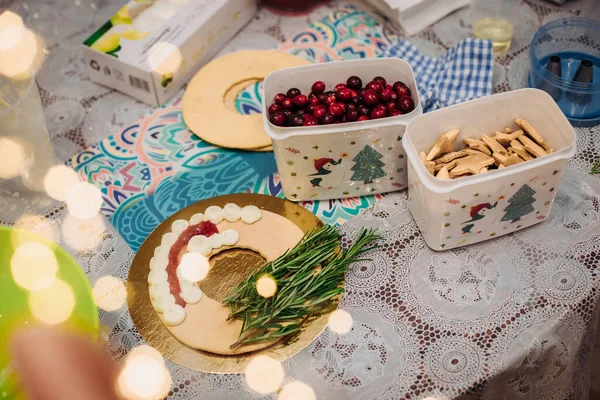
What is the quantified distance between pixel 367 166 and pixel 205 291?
304 mm

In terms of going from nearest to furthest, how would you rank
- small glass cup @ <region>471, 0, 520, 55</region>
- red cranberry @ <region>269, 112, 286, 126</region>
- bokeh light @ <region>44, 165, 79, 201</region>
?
red cranberry @ <region>269, 112, 286, 126</region>, bokeh light @ <region>44, 165, 79, 201</region>, small glass cup @ <region>471, 0, 520, 55</region>

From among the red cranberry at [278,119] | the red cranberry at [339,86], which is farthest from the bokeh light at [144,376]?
the red cranberry at [339,86]

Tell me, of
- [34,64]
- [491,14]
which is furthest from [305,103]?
[34,64]

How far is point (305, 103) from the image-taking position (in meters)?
0.95

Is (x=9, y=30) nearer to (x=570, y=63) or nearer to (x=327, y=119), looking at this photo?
(x=327, y=119)

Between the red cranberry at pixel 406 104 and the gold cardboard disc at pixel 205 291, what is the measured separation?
0.21m

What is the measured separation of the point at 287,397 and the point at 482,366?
258 mm

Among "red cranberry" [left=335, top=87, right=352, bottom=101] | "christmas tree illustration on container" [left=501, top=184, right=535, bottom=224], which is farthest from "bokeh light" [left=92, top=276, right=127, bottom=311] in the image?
"christmas tree illustration on container" [left=501, top=184, right=535, bottom=224]

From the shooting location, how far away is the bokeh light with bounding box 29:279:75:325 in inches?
32.8

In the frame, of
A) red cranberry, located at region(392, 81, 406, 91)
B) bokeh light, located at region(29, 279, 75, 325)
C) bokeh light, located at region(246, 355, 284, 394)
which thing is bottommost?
bokeh light, located at region(246, 355, 284, 394)

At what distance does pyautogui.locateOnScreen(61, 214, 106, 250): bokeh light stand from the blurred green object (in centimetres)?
11

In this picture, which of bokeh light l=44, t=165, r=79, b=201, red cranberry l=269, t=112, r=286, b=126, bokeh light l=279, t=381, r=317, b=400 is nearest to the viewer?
bokeh light l=279, t=381, r=317, b=400

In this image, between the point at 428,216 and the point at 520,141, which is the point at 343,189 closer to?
the point at 428,216

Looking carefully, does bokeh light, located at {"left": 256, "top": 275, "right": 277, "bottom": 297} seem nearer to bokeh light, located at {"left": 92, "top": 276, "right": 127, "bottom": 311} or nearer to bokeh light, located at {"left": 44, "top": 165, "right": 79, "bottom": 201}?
bokeh light, located at {"left": 92, "top": 276, "right": 127, "bottom": 311}
